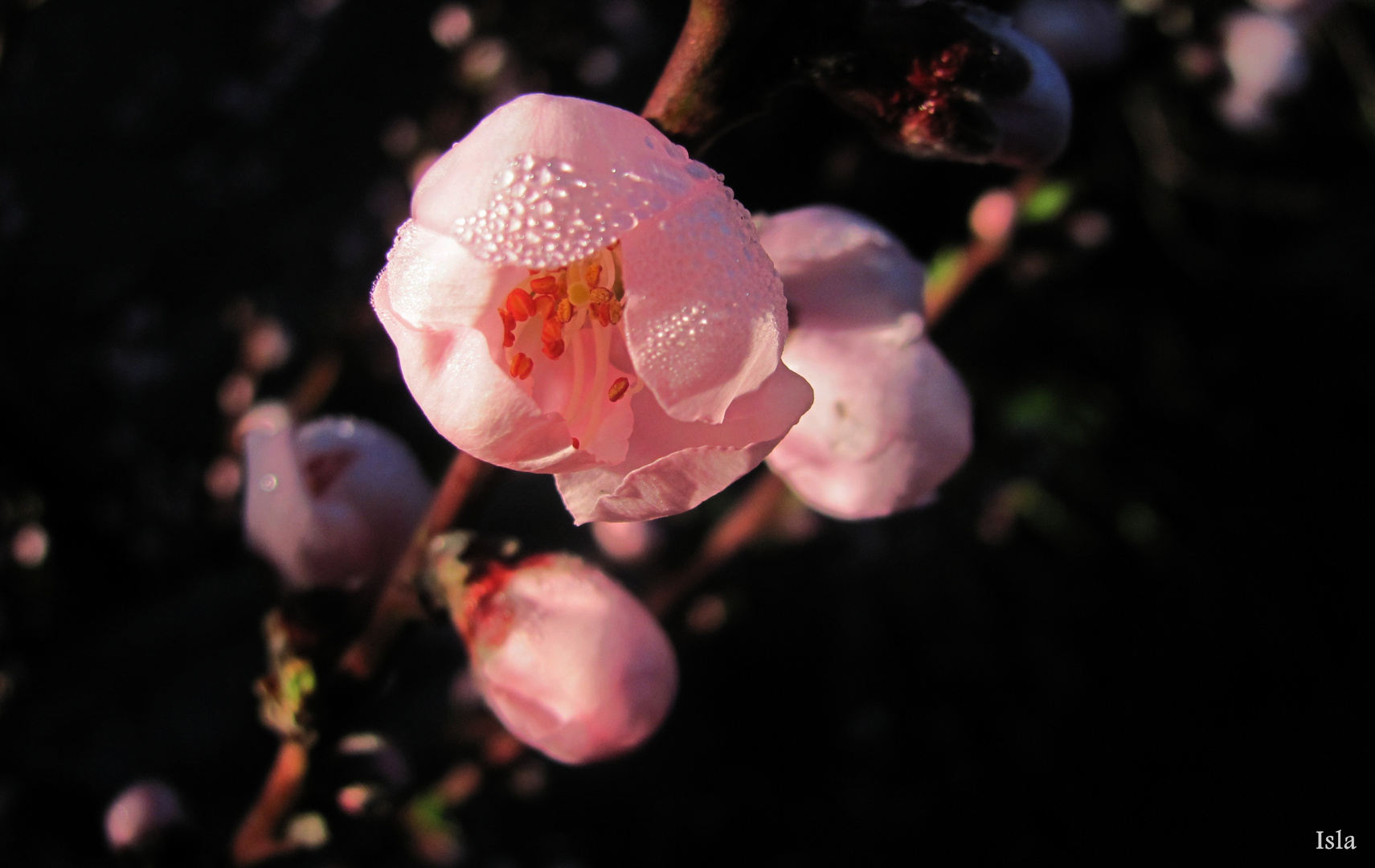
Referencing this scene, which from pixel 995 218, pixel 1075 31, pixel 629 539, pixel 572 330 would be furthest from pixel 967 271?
pixel 572 330

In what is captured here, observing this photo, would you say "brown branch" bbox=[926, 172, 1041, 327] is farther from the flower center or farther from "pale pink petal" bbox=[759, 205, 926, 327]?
the flower center

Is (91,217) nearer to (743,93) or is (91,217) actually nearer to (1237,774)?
(743,93)

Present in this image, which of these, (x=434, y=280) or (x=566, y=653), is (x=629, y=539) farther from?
(x=434, y=280)

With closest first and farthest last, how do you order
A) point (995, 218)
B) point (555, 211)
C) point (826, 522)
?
point (555, 211) → point (995, 218) → point (826, 522)

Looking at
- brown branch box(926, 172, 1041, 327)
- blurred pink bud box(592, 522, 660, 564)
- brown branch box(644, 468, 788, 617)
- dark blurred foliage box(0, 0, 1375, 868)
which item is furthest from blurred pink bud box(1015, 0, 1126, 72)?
blurred pink bud box(592, 522, 660, 564)

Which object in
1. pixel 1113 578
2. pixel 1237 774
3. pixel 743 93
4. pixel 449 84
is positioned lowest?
pixel 1237 774

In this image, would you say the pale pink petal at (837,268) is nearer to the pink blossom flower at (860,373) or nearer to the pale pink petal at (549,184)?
the pink blossom flower at (860,373)

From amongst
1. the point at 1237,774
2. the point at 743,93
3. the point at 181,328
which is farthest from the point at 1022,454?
the point at 181,328

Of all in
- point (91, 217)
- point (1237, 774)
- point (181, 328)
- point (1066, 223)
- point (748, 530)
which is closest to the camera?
point (748, 530)
